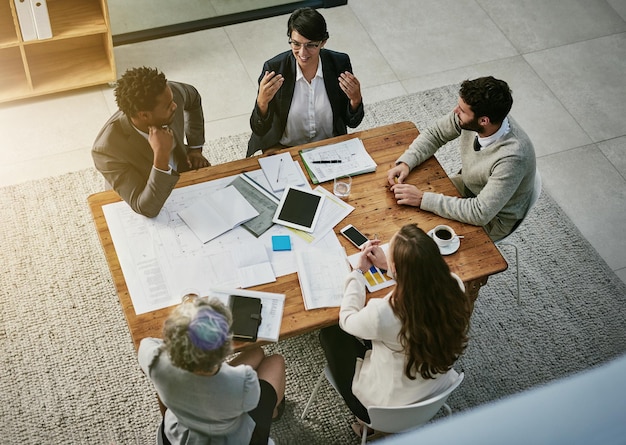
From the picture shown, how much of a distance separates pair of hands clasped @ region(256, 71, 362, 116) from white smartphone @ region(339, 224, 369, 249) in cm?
72

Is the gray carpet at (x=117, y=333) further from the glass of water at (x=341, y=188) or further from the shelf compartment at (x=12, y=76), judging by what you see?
the glass of water at (x=341, y=188)

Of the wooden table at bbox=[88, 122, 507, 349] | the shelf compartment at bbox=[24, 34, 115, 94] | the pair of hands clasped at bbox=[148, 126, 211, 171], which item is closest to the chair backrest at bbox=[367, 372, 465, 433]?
the wooden table at bbox=[88, 122, 507, 349]

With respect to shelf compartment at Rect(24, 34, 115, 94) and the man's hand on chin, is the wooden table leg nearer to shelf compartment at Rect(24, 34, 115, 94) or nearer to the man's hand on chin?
the man's hand on chin

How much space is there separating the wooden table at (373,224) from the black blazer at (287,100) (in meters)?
0.22

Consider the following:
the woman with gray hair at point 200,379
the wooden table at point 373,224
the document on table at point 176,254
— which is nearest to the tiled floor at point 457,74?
the wooden table at point 373,224

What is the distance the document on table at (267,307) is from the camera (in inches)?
105

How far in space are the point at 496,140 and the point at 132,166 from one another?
1.54 m

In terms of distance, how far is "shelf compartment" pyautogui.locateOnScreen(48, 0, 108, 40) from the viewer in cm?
440

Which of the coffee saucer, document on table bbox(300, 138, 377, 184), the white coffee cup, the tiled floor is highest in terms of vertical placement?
document on table bbox(300, 138, 377, 184)

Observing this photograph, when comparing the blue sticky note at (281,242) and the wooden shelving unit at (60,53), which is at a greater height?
the blue sticky note at (281,242)

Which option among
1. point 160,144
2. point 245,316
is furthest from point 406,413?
point 160,144

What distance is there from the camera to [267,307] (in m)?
2.75

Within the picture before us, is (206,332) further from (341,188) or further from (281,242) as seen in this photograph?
(341,188)

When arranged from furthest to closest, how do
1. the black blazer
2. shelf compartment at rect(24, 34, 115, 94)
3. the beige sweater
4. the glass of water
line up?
shelf compartment at rect(24, 34, 115, 94), the black blazer, the glass of water, the beige sweater
